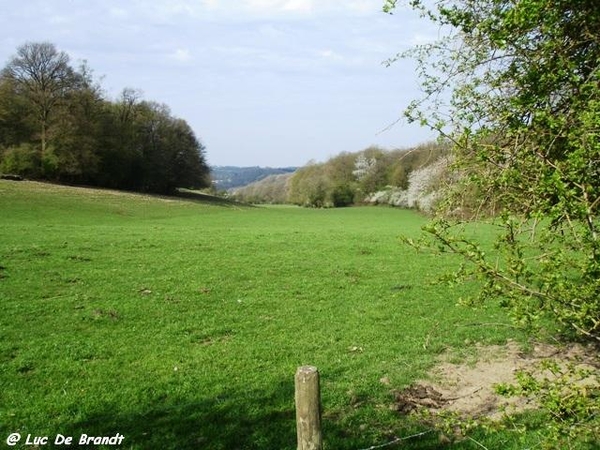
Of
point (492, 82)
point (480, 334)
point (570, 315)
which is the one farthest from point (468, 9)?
point (480, 334)

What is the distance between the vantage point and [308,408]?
4.34 meters

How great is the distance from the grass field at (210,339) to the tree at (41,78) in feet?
162

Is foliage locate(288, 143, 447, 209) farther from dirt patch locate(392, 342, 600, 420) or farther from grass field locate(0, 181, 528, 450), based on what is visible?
dirt patch locate(392, 342, 600, 420)

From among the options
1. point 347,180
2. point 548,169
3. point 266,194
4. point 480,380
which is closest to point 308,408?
point 548,169

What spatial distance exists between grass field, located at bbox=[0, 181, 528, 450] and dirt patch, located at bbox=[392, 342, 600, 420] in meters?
0.38

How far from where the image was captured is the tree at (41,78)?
64.4m

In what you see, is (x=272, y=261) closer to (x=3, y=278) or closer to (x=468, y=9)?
(x=3, y=278)

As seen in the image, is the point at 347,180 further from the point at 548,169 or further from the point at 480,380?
the point at 548,169

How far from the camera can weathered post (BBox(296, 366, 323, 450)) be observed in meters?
4.29

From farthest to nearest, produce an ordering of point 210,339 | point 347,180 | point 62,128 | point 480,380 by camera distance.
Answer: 1. point 347,180
2. point 62,128
3. point 210,339
4. point 480,380

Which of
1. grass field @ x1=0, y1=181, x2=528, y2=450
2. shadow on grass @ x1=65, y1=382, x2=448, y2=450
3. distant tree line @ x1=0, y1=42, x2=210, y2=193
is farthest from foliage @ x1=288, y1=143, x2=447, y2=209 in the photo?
shadow on grass @ x1=65, y1=382, x2=448, y2=450

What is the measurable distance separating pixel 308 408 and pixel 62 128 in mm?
68747

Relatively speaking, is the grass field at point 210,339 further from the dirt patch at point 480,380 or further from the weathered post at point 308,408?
the weathered post at point 308,408

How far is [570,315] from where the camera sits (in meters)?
3.65
